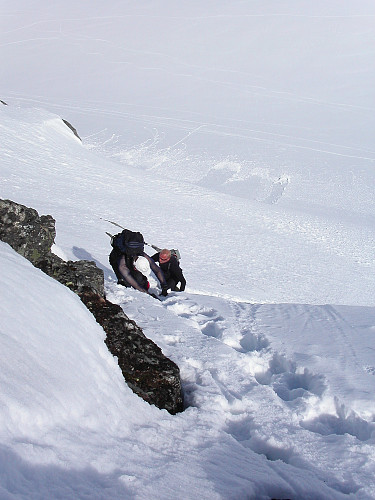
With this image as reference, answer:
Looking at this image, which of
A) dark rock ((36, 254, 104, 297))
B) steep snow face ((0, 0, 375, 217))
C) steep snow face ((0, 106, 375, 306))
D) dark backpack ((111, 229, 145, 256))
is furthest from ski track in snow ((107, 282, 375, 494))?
steep snow face ((0, 0, 375, 217))

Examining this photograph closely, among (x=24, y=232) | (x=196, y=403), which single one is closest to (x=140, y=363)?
(x=196, y=403)

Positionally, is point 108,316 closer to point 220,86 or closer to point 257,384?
point 257,384

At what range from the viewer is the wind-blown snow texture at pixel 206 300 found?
2617mm

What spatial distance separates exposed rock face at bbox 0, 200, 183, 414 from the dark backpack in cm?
96

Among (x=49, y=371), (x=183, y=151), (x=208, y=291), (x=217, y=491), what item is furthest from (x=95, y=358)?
(x=183, y=151)

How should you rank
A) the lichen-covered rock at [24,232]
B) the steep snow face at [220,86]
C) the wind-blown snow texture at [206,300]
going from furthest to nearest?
the steep snow face at [220,86], the lichen-covered rock at [24,232], the wind-blown snow texture at [206,300]

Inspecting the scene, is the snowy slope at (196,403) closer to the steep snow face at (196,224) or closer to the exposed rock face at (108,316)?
the exposed rock face at (108,316)

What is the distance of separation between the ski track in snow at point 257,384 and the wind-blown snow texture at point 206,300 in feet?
0.06

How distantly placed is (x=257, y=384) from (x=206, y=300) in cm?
241

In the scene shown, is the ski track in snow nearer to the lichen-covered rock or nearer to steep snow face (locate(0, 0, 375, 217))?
the lichen-covered rock

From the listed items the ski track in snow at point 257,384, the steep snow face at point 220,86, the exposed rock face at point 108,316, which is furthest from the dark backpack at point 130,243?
the steep snow face at point 220,86

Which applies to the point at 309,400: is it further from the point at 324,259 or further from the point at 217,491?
the point at 324,259

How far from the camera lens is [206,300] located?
21.2 ft

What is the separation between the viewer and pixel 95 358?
3.34 metres
